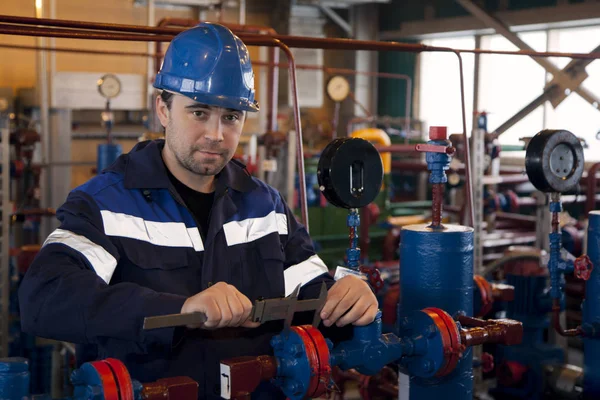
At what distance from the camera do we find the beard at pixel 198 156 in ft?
4.87

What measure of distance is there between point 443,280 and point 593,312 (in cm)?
71

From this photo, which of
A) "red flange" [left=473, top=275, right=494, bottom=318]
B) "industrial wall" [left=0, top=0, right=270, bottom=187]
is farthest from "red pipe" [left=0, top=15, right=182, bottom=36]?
"industrial wall" [left=0, top=0, right=270, bottom=187]

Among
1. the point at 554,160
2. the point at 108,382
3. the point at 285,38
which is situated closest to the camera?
the point at 108,382

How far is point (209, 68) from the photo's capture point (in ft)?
4.63

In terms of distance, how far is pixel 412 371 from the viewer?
156cm

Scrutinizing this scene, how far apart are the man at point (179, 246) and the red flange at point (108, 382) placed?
10 cm

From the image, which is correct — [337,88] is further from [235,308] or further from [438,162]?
[235,308]

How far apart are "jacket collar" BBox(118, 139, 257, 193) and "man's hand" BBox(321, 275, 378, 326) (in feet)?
1.17

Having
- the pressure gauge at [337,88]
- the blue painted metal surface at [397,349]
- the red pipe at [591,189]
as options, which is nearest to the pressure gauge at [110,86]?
the pressure gauge at [337,88]

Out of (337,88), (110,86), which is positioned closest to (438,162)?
(110,86)

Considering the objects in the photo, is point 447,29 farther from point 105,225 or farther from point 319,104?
point 105,225

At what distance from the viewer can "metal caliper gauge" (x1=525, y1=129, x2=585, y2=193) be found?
2.05 m

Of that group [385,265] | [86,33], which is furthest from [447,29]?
[86,33]

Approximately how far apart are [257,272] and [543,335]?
7.17 feet
